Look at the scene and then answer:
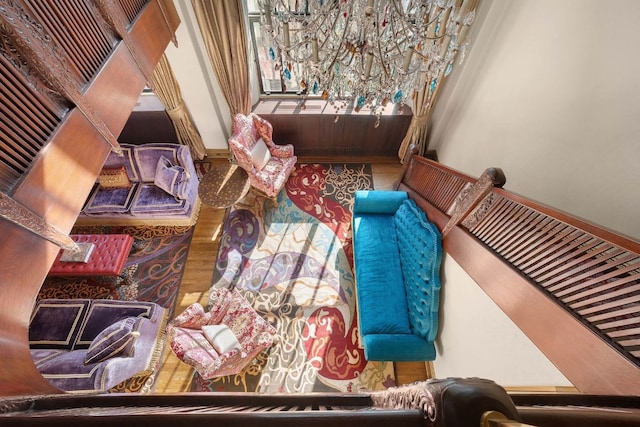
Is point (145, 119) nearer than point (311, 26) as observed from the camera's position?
No

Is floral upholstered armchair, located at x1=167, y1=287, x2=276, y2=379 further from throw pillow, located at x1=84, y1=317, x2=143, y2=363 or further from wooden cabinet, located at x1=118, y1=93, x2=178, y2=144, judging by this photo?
wooden cabinet, located at x1=118, y1=93, x2=178, y2=144

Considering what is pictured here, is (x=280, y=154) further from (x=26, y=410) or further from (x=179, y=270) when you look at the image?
(x=26, y=410)

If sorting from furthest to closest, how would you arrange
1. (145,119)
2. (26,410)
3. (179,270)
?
(145,119) < (179,270) < (26,410)

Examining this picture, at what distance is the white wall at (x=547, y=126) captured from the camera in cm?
158

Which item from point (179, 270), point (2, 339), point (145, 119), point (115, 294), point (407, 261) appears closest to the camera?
point (2, 339)

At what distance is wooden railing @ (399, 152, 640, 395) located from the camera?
1081mm

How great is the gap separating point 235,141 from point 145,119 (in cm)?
154

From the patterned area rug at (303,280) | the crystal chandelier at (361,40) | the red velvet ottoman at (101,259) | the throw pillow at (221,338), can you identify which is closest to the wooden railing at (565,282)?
the crystal chandelier at (361,40)

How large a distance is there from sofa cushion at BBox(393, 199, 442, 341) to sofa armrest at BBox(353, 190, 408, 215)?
0.82ft

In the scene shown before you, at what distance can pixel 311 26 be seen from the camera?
59.9 inches

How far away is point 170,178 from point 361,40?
2663 mm

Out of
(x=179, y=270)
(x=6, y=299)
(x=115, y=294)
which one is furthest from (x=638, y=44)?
(x=115, y=294)

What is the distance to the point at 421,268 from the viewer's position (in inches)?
97.5

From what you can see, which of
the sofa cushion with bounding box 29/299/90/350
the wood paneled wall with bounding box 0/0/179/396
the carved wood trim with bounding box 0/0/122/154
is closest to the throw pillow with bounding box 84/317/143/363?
the sofa cushion with bounding box 29/299/90/350
